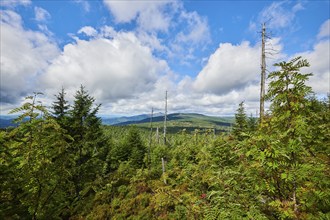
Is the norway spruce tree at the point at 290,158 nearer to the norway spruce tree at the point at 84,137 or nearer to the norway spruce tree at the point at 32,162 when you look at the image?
the norway spruce tree at the point at 32,162

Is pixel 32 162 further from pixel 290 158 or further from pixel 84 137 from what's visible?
pixel 84 137

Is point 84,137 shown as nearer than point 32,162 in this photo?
No

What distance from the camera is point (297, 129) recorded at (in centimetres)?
270

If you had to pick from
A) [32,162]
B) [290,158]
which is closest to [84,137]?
[32,162]

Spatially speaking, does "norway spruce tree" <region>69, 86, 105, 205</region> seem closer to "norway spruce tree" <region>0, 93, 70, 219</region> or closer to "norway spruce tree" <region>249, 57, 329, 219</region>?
"norway spruce tree" <region>0, 93, 70, 219</region>

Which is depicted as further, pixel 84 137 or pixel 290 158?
pixel 84 137

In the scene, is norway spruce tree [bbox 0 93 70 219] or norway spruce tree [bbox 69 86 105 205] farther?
norway spruce tree [bbox 69 86 105 205]

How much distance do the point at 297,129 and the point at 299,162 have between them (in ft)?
1.86

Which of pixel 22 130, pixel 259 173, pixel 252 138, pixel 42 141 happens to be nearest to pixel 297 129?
pixel 252 138

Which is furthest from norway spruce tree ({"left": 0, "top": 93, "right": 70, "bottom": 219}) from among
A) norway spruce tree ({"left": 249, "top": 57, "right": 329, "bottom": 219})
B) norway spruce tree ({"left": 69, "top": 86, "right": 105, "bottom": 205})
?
norway spruce tree ({"left": 69, "top": 86, "right": 105, "bottom": 205})

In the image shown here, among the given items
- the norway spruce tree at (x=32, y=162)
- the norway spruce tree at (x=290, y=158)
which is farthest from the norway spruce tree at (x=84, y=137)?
the norway spruce tree at (x=290, y=158)

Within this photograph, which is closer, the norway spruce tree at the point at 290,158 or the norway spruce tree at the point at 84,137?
the norway spruce tree at the point at 290,158

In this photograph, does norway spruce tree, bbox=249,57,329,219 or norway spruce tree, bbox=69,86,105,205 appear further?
norway spruce tree, bbox=69,86,105,205

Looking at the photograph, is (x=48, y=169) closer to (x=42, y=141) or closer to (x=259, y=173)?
(x=42, y=141)
